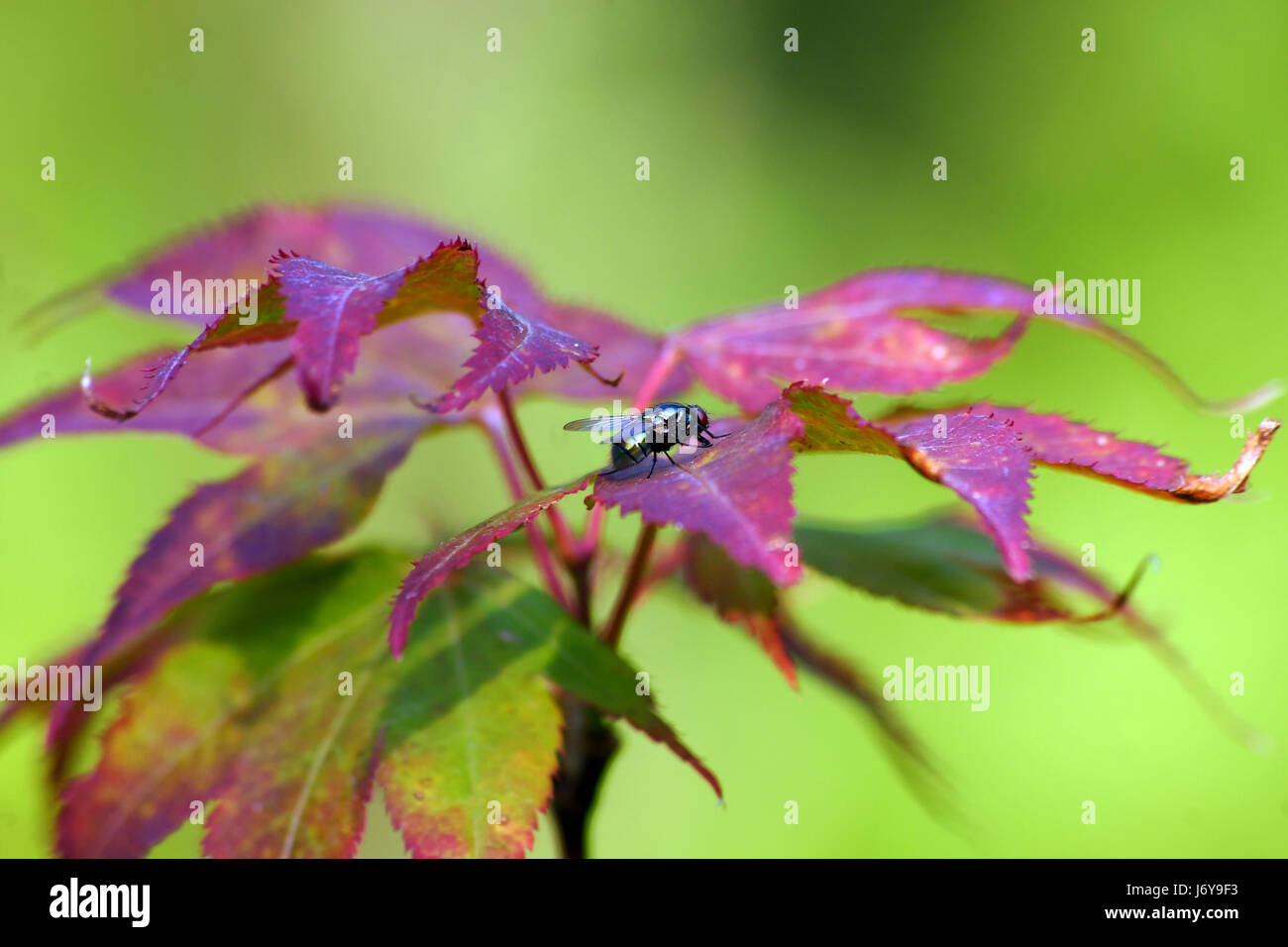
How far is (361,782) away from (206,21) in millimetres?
4015

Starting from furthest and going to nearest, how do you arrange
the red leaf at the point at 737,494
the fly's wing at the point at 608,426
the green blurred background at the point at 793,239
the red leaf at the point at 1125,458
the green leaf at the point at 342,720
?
1. the green blurred background at the point at 793,239
2. the fly's wing at the point at 608,426
3. the green leaf at the point at 342,720
4. the red leaf at the point at 1125,458
5. the red leaf at the point at 737,494

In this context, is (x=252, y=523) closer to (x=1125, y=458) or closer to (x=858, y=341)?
(x=858, y=341)

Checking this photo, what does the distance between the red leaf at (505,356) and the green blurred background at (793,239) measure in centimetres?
167

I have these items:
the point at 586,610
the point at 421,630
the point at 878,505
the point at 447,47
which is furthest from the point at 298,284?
the point at 447,47

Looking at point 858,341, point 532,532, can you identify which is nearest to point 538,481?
point 532,532

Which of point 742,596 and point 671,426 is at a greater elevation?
point 671,426

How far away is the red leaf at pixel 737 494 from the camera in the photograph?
1.71 feet

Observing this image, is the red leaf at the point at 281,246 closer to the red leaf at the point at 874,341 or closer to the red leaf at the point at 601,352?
the red leaf at the point at 601,352

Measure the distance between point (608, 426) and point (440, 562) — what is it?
302 millimetres

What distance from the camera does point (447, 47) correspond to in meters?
4.12

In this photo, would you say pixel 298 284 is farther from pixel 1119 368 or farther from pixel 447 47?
pixel 447 47

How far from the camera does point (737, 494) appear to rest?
56 centimetres

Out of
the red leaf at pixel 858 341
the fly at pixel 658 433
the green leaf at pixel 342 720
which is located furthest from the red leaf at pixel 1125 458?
the green leaf at pixel 342 720

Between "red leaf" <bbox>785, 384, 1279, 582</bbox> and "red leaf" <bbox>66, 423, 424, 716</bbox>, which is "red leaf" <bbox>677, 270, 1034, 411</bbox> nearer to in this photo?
"red leaf" <bbox>785, 384, 1279, 582</bbox>
